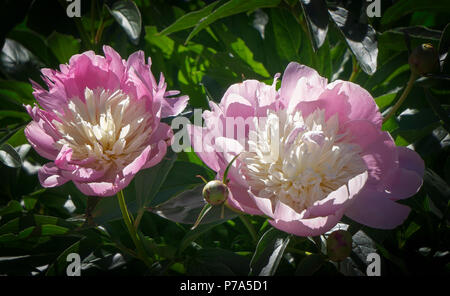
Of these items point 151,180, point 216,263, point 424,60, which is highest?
point 424,60

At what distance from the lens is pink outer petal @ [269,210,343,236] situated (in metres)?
0.44

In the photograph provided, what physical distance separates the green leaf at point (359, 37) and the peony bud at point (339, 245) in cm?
18

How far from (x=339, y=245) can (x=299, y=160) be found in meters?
0.09

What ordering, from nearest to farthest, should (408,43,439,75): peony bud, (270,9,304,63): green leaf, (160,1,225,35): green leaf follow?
(408,43,439,75): peony bud → (160,1,225,35): green leaf → (270,9,304,63): green leaf

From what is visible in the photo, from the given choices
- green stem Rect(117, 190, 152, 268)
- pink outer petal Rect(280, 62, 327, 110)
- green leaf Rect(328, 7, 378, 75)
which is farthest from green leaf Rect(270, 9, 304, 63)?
green stem Rect(117, 190, 152, 268)

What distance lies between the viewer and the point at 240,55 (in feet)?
2.68

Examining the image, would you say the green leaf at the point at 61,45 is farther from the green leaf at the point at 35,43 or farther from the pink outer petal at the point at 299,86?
the pink outer petal at the point at 299,86

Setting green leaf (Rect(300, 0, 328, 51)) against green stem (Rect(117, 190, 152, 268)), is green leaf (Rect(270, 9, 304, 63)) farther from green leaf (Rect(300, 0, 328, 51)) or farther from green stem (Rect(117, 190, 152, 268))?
green stem (Rect(117, 190, 152, 268))

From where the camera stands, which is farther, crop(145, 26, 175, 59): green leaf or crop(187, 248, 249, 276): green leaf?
crop(145, 26, 175, 59): green leaf

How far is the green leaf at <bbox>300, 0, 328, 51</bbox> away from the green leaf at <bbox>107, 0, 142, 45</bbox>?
22 cm

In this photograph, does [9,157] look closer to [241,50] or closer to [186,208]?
[186,208]

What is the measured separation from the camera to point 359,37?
59 centimetres

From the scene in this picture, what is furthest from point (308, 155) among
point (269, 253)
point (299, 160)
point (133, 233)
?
point (133, 233)
